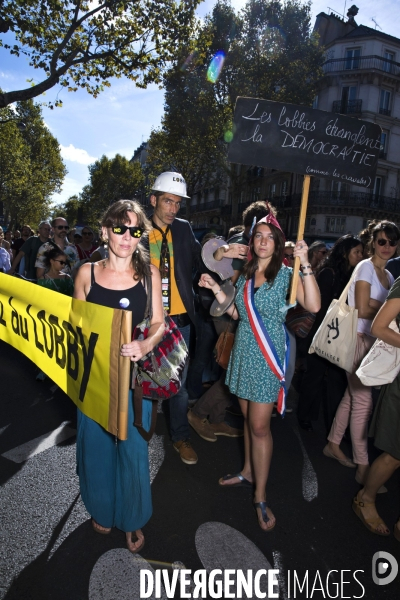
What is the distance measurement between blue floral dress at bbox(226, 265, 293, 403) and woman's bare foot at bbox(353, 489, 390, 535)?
96cm

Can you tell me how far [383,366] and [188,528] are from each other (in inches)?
61.9

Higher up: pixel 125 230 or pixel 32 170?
pixel 32 170

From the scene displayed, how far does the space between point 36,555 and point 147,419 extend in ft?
3.12

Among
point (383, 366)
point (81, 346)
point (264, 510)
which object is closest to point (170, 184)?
point (81, 346)

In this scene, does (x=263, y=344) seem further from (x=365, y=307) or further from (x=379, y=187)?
(x=379, y=187)

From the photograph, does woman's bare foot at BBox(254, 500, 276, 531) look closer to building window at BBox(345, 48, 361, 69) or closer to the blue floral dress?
the blue floral dress

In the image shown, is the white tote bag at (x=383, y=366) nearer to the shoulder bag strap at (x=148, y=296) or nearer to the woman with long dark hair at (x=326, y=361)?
the shoulder bag strap at (x=148, y=296)

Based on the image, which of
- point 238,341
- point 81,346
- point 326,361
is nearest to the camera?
point 81,346

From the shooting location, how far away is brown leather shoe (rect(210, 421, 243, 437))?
4.05 meters

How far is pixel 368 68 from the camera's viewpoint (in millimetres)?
33250

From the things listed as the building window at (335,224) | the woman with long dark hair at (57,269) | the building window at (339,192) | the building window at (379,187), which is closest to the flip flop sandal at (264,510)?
the woman with long dark hair at (57,269)

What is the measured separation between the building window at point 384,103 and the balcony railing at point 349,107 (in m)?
2.05

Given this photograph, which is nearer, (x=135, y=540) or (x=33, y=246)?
(x=135, y=540)

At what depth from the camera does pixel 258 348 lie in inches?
109
